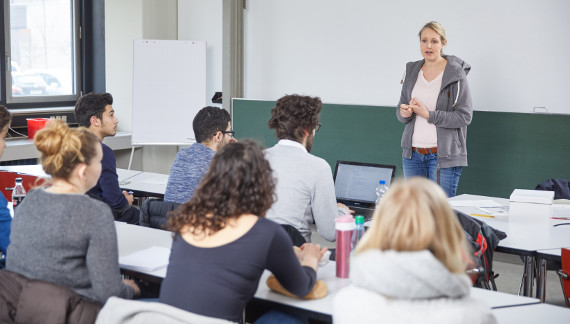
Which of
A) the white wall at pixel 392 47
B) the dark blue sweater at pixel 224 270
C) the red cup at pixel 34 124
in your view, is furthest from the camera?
the red cup at pixel 34 124

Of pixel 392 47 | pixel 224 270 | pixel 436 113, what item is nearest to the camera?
pixel 224 270

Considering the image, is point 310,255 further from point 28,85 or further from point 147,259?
point 28,85

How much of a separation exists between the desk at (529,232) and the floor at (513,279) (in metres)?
1.19

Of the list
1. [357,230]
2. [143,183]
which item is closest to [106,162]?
[143,183]

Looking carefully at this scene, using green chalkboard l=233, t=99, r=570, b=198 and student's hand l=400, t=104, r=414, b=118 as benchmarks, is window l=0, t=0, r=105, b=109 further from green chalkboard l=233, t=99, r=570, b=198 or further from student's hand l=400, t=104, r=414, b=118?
student's hand l=400, t=104, r=414, b=118

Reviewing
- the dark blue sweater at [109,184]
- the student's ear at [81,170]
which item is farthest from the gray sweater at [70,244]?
the dark blue sweater at [109,184]

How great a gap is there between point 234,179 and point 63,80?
237 inches

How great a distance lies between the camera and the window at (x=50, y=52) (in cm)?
697

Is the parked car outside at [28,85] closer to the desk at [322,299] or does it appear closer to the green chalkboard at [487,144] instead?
the green chalkboard at [487,144]

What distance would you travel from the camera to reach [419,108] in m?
4.65

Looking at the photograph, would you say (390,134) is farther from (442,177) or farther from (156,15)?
(156,15)

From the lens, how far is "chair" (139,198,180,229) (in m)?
3.46

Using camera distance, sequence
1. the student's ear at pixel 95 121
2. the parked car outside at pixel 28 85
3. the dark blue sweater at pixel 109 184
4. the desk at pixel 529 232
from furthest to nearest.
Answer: the parked car outside at pixel 28 85
the student's ear at pixel 95 121
the dark blue sweater at pixel 109 184
the desk at pixel 529 232

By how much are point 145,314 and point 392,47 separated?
4744 millimetres
